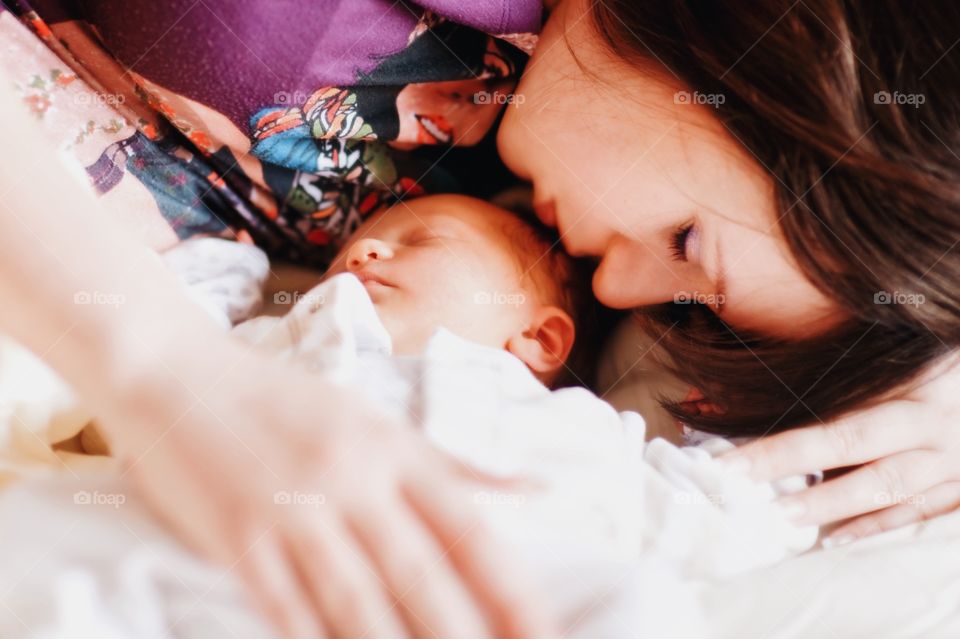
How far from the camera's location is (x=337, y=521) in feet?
1.40

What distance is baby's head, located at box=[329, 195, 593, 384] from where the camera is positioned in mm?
861

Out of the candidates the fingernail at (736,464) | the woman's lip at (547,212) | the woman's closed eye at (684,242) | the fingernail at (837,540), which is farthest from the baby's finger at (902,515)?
the woman's lip at (547,212)

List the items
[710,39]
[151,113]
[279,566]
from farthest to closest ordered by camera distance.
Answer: [151,113] < [710,39] < [279,566]

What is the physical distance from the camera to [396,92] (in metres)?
0.86

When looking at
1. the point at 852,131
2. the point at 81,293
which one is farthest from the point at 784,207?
the point at 81,293

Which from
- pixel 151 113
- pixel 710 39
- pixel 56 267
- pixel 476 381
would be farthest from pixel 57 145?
pixel 710 39

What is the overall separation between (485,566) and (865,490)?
1.89 ft

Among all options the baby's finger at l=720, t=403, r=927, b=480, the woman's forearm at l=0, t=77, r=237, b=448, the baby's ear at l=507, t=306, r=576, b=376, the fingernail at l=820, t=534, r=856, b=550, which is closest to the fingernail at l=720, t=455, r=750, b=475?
the baby's finger at l=720, t=403, r=927, b=480

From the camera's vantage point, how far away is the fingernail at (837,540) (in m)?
0.80

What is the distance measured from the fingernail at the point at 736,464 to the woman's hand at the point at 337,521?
41 centimetres

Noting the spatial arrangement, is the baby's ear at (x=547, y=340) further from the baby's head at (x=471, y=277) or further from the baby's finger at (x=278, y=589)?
the baby's finger at (x=278, y=589)

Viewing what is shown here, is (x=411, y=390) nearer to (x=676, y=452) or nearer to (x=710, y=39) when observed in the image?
(x=676, y=452)

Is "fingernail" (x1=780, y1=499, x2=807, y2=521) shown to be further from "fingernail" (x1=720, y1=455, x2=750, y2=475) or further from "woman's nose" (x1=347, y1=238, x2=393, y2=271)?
"woman's nose" (x1=347, y1=238, x2=393, y2=271)

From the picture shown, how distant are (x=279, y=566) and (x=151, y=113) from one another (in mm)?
634
